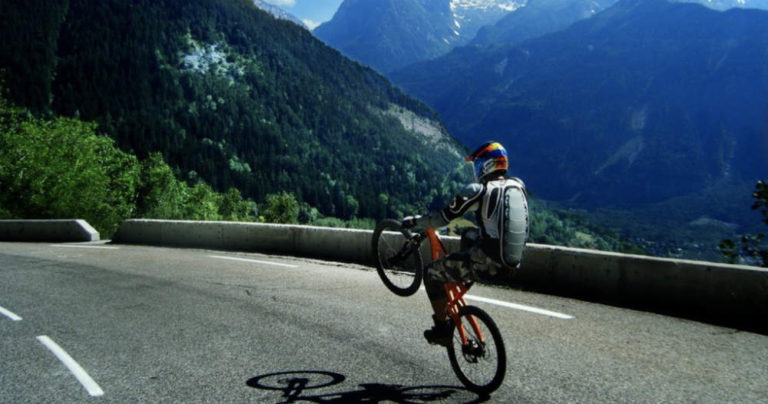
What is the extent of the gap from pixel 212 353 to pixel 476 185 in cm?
311

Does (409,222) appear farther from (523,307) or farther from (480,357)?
(523,307)

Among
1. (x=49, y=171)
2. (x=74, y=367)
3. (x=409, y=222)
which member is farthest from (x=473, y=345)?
(x=49, y=171)

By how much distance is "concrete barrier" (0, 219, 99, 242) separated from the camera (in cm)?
2095

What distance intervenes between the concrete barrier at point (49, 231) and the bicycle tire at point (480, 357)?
19.2m

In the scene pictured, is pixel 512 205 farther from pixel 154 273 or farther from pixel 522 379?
pixel 154 273

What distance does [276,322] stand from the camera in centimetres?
707

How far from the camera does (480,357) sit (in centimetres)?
465

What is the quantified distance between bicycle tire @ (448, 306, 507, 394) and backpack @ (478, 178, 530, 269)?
1.62ft

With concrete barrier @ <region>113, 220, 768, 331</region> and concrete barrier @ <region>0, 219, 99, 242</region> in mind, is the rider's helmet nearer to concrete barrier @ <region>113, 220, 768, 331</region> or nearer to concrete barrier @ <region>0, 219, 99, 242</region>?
concrete barrier @ <region>113, 220, 768, 331</region>

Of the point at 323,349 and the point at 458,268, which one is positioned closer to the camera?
the point at 458,268

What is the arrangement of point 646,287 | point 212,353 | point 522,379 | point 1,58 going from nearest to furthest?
point 522,379 < point 212,353 < point 646,287 < point 1,58

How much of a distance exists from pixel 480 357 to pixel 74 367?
3653 millimetres

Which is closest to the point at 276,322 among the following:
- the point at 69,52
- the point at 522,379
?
the point at 522,379

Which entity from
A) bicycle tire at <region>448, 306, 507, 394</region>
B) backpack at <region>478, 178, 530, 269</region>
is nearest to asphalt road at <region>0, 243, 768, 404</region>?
bicycle tire at <region>448, 306, 507, 394</region>
